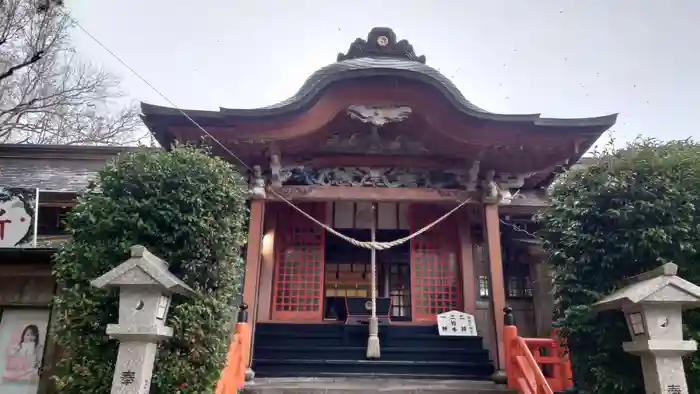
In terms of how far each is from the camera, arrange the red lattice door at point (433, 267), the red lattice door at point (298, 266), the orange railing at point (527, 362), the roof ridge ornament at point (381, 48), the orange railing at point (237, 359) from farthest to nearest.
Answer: the roof ridge ornament at point (381, 48) → the red lattice door at point (433, 267) → the red lattice door at point (298, 266) → the orange railing at point (527, 362) → the orange railing at point (237, 359)

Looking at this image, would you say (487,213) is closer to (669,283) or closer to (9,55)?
(669,283)

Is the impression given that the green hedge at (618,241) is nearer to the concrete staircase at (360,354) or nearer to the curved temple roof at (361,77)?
the curved temple roof at (361,77)

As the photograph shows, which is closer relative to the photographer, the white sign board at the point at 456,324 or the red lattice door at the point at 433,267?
the white sign board at the point at 456,324

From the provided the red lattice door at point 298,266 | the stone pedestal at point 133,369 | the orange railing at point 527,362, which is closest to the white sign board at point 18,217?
the stone pedestal at point 133,369

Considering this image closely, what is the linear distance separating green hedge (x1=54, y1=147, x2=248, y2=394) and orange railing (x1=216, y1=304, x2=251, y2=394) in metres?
0.73

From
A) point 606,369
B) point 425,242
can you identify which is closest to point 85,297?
point 606,369

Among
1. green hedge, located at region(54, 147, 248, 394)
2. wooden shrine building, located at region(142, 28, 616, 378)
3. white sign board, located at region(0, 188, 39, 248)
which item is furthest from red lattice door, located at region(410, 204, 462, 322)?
white sign board, located at region(0, 188, 39, 248)

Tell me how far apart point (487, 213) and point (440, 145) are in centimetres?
128

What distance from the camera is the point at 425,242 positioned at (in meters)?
8.77

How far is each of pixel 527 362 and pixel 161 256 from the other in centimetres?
439

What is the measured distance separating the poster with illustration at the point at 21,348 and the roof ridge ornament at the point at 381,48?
20.5 feet

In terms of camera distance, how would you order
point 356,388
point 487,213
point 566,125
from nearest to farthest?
point 356,388 → point 566,125 → point 487,213

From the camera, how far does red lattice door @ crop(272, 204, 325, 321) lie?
8250mm

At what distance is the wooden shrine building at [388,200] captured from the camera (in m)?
6.91
